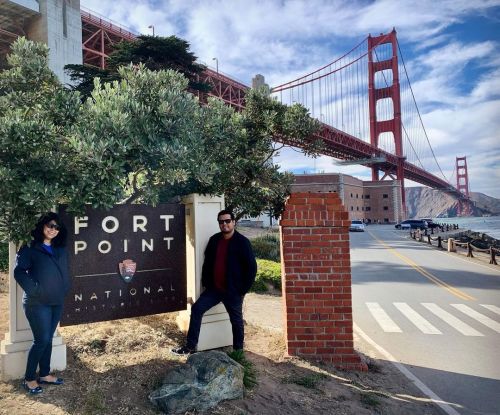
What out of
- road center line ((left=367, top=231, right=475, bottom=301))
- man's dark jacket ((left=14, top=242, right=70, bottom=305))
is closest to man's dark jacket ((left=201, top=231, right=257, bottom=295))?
man's dark jacket ((left=14, top=242, right=70, bottom=305))

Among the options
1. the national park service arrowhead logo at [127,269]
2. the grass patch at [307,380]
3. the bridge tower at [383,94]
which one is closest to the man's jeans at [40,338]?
the national park service arrowhead logo at [127,269]

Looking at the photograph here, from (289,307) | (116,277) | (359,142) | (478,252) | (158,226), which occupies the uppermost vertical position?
(359,142)

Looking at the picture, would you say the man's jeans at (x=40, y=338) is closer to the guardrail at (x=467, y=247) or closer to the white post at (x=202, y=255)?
the white post at (x=202, y=255)

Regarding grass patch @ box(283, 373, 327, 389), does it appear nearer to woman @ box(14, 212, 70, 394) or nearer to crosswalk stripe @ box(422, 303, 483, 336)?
woman @ box(14, 212, 70, 394)

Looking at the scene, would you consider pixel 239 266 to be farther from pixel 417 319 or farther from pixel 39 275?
pixel 417 319

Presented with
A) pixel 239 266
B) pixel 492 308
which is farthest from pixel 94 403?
pixel 492 308

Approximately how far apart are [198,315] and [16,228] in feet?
7.82

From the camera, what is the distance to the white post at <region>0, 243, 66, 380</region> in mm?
4242

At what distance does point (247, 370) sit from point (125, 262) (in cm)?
210

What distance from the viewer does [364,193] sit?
91.8 m

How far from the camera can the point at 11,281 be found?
437cm

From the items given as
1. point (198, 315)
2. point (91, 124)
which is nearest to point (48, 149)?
point (91, 124)

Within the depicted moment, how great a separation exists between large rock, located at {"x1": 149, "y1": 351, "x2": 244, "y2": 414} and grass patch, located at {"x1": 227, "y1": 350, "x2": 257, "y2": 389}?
219 mm

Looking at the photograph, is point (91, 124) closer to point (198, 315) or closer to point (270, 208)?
point (198, 315)
